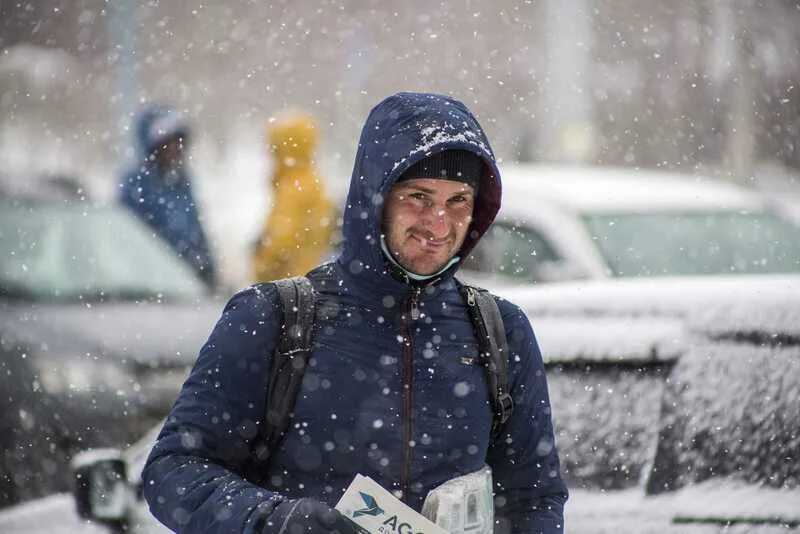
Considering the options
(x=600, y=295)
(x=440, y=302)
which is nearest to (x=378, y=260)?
(x=440, y=302)

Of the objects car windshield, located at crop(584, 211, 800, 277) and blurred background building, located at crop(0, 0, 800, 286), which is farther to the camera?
blurred background building, located at crop(0, 0, 800, 286)

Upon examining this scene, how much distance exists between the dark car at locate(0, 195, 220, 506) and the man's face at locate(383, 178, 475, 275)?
2.57 m

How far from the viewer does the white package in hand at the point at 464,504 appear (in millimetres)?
2066

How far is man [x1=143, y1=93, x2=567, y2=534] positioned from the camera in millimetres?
2037

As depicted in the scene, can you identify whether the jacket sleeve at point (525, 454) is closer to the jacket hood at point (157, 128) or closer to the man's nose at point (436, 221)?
the man's nose at point (436, 221)

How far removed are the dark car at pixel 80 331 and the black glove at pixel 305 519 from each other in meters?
2.57

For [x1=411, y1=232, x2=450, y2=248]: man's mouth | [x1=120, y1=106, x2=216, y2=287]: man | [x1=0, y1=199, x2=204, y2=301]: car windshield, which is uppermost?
[x1=120, y1=106, x2=216, y2=287]: man

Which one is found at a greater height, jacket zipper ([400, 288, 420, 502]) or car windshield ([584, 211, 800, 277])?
car windshield ([584, 211, 800, 277])

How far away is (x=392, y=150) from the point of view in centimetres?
207

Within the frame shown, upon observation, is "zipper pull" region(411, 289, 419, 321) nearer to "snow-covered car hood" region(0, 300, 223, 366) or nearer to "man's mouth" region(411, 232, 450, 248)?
"man's mouth" region(411, 232, 450, 248)

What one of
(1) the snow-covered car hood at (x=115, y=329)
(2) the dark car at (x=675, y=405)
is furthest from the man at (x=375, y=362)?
A: (1) the snow-covered car hood at (x=115, y=329)

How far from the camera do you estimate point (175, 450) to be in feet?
6.71

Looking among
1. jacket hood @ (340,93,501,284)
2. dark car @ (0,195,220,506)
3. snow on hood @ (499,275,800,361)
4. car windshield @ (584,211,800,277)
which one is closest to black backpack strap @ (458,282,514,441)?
jacket hood @ (340,93,501,284)

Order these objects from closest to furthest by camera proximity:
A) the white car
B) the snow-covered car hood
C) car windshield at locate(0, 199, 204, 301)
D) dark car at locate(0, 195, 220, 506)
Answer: dark car at locate(0, 195, 220, 506)
the snow-covered car hood
the white car
car windshield at locate(0, 199, 204, 301)
